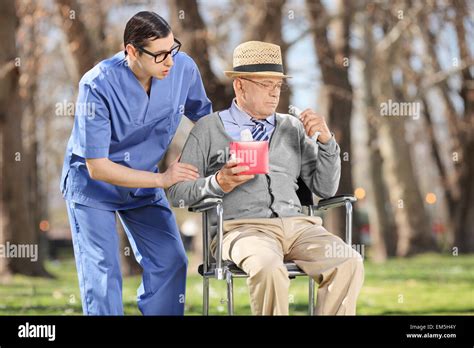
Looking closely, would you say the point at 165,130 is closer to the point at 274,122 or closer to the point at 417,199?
the point at 274,122

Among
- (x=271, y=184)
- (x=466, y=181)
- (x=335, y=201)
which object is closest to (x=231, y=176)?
(x=271, y=184)

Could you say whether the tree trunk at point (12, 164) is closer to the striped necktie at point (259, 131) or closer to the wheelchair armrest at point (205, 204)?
the striped necktie at point (259, 131)

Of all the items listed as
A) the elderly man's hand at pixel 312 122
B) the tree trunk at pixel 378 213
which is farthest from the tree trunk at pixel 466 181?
the elderly man's hand at pixel 312 122

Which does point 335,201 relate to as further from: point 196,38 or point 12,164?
point 12,164

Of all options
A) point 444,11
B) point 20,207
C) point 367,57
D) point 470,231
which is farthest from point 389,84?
point 20,207

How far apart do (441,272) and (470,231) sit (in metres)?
7.25

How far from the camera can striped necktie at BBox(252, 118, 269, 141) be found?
453 centimetres

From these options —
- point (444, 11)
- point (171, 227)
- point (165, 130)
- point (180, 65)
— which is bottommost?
point (171, 227)

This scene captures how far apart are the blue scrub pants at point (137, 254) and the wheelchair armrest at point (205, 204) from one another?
0.92 feet

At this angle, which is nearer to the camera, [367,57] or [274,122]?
[274,122]

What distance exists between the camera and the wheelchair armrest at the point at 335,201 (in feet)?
14.6

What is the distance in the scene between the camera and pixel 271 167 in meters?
4.52

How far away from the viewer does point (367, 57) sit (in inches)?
584
